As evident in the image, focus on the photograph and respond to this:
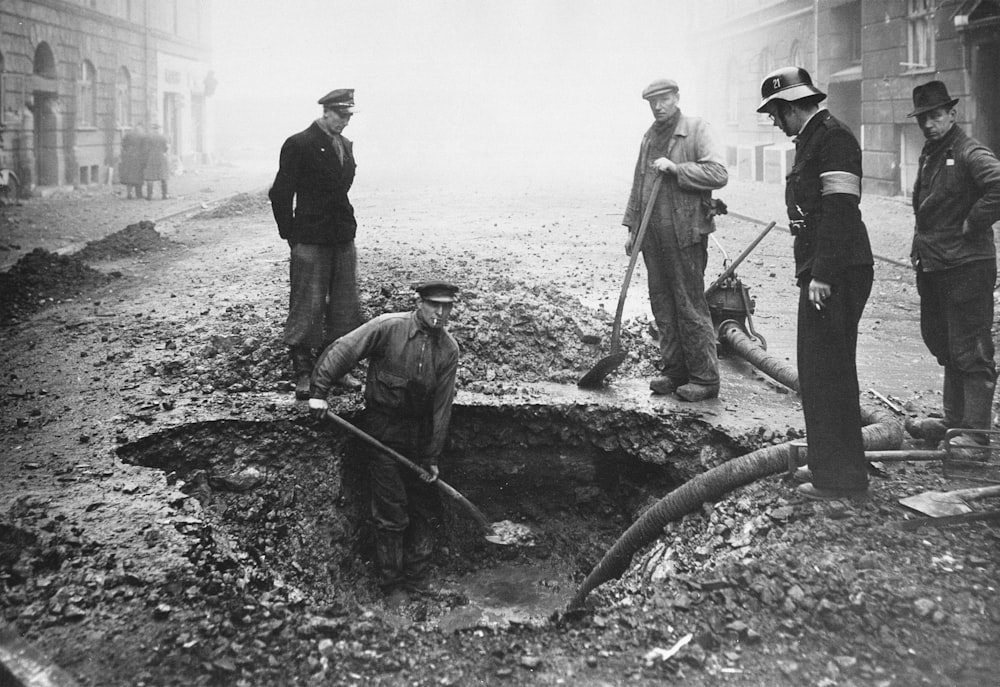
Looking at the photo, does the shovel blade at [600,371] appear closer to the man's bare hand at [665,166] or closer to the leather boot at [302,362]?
the man's bare hand at [665,166]

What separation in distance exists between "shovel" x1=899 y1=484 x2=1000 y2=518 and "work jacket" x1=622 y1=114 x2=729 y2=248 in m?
2.20

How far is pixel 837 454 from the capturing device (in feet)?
12.2

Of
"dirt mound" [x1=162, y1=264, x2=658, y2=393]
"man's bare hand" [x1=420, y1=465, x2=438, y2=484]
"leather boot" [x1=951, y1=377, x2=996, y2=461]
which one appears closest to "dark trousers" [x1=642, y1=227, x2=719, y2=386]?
"dirt mound" [x1=162, y1=264, x2=658, y2=393]

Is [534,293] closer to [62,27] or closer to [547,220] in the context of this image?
[547,220]

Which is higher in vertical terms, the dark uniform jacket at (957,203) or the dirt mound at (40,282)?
the dark uniform jacket at (957,203)

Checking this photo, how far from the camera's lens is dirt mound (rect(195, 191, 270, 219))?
1702 cm

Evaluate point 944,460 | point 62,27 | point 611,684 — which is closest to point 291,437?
point 611,684

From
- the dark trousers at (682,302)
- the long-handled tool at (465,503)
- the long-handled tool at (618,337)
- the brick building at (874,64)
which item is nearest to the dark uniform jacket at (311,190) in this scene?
the long-handled tool at (465,503)

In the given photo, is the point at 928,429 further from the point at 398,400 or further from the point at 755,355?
the point at 398,400

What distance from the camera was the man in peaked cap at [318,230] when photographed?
5.51 meters

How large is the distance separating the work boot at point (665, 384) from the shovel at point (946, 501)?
2122mm

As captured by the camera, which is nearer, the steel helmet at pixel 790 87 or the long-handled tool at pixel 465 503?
the steel helmet at pixel 790 87

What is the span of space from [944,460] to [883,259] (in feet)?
25.6

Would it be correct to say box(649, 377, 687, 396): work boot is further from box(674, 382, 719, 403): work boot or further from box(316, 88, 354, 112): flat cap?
box(316, 88, 354, 112): flat cap
